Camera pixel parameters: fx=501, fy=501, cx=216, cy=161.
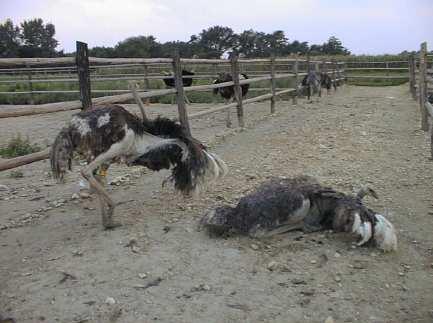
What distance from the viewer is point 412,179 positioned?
16.5 feet

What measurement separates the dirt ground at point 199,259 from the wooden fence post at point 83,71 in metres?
0.97

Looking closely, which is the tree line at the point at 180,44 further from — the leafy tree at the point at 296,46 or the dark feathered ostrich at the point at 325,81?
the dark feathered ostrich at the point at 325,81

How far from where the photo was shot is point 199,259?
327 centimetres

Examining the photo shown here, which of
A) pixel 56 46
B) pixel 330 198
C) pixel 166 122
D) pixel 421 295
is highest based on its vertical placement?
pixel 56 46

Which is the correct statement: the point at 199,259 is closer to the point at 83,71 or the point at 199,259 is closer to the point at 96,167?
the point at 96,167

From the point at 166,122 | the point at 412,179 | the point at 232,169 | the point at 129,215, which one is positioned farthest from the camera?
the point at 232,169

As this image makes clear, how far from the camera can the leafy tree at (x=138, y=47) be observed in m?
44.6

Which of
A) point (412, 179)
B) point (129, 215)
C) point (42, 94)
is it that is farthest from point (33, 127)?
point (412, 179)

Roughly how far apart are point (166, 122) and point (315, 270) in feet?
5.38

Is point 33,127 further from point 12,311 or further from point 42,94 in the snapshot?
point 12,311

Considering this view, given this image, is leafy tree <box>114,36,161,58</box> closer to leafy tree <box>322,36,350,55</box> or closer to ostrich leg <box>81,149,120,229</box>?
leafy tree <box>322,36,350,55</box>

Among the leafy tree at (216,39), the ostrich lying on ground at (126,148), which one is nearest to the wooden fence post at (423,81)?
the ostrich lying on ground at (126,148)

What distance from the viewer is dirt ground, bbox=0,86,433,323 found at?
2.69 m

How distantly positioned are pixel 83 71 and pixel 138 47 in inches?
1722
